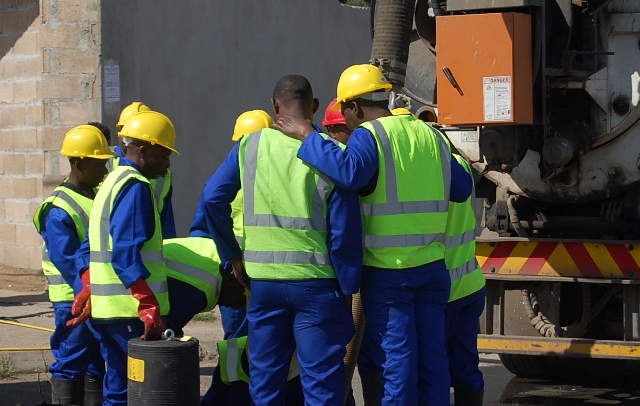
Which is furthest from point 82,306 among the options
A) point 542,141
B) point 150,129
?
point 542,141

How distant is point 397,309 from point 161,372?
3.55ft

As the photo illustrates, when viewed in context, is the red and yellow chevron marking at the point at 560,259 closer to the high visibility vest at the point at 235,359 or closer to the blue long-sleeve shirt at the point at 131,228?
the high visibility vest at the point at 235,359

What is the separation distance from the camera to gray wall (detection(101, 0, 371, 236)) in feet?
36.8

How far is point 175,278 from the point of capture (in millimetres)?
5844

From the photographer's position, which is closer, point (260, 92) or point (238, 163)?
point (238, 163)

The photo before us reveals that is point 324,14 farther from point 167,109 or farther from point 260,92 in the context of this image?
point 167,109

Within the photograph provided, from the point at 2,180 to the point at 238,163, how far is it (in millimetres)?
7362

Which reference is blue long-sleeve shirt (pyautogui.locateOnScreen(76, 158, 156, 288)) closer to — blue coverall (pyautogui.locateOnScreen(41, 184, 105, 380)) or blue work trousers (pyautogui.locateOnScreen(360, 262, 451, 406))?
blue coverall (pyautogui.locateOnScreen(41, 184, 105, 380))

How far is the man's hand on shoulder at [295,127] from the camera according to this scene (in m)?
5.25

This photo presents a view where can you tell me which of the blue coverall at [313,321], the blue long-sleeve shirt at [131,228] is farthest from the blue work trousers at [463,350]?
the blue long-sleeve shirt at [131,228]

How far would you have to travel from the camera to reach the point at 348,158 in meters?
5.11

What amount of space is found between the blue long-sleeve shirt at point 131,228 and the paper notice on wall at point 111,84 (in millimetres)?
5616

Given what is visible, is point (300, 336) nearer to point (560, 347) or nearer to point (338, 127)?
point (338, 127)

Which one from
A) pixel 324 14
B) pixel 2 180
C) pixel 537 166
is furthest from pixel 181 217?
pixel 537 166
